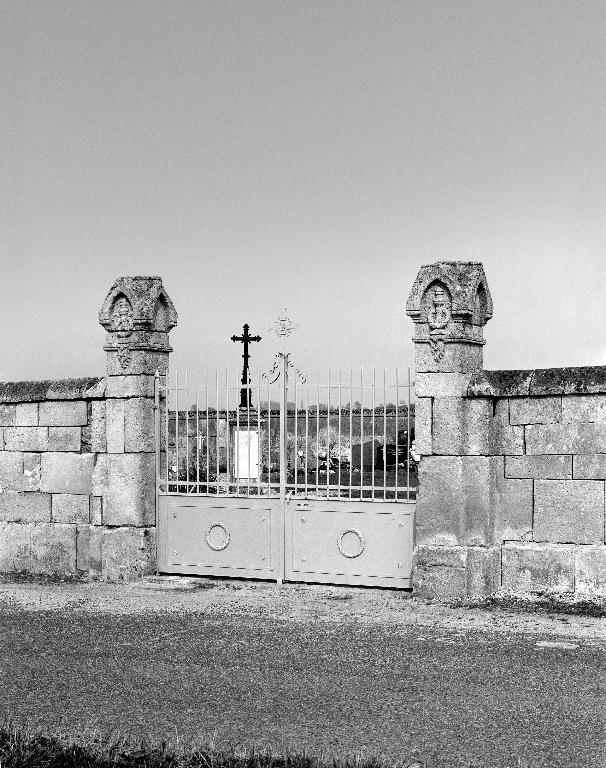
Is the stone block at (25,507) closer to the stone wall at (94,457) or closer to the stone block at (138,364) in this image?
the stone wall at (94,457)

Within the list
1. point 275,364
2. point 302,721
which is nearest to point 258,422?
point 275,364

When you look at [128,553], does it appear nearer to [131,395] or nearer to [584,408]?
[131,395]

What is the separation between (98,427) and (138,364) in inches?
36.6

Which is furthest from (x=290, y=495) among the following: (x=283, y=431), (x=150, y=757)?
(x=150, y=757)

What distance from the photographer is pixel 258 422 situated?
12047 mm

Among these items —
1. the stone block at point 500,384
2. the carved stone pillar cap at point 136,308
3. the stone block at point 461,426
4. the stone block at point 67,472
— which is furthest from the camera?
the stone block at point 67,472

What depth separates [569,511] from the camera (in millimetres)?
10672

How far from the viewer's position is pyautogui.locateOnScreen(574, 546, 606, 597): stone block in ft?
34.6

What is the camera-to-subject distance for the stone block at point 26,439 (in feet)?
44.0

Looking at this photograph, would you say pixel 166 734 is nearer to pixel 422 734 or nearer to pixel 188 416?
pixel 422 734

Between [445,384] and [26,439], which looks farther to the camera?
[26,439]

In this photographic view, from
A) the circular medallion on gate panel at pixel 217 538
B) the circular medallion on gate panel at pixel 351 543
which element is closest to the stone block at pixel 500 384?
the circular medallion on gate panel at pixel 351 543

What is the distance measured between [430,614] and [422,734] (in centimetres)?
396

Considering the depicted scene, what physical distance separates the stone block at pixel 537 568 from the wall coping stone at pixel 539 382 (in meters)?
1.50
